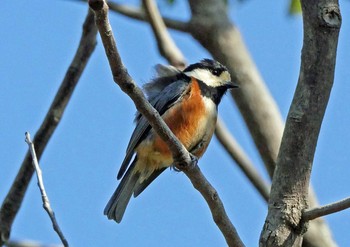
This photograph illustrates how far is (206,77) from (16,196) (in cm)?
182

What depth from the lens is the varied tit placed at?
488 centimetres

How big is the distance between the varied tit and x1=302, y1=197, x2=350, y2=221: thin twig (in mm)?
1658

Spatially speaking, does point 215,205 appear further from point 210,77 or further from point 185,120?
point 210,77

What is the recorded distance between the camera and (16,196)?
4047 millimetres

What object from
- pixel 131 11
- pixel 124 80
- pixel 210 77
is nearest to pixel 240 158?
pixel 210 77

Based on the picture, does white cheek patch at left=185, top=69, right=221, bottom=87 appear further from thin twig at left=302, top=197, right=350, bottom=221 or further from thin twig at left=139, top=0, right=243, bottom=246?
thin twig at left=302, top=197, right=350, bottom=221

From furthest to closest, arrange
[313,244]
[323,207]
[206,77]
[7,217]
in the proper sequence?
[206,77] < [313,244] < [7,217] < [323,207]

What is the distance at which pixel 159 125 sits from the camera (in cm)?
314

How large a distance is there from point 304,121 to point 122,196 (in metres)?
1.93

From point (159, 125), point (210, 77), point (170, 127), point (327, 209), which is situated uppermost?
point (210, 77)

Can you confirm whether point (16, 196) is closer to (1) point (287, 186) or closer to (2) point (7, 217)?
(2) point (7, 217)

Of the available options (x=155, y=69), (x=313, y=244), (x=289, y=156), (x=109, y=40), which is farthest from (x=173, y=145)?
(x=155, y=69)

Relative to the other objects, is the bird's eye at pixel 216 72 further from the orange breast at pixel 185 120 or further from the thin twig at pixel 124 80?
the thin twig at pixel 124 80

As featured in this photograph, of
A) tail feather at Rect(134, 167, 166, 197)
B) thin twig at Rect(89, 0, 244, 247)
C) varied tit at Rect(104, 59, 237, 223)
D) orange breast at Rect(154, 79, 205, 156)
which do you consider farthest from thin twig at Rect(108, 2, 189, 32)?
thin twig at Rect(89, 0, 244, 247)
